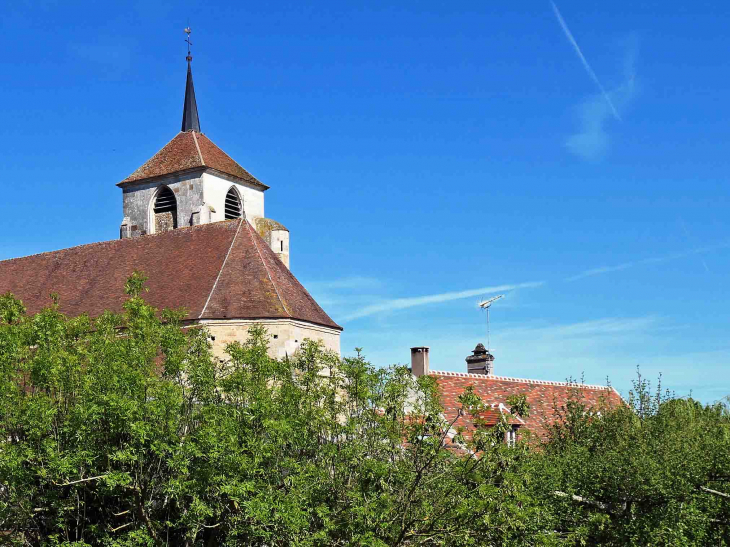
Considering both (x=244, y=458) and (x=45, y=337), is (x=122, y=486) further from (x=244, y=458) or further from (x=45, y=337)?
(x=45, y=337)

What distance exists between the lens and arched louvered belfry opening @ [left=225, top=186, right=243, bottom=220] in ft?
124

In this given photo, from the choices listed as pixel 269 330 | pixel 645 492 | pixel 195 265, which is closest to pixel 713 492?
pixel 645 492

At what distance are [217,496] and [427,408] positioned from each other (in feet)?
10.4

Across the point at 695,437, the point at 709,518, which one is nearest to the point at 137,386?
the point at 709,518

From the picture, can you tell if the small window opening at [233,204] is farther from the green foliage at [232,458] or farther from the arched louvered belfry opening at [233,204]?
the green foliage at [232,458]

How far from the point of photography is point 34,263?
106ft

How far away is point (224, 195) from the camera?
37.6 metres

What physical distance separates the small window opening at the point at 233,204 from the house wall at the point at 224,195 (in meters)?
0.22

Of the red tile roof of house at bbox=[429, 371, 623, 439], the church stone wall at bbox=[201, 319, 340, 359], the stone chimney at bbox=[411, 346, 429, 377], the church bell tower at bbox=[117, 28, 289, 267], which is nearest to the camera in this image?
the red tile roof of house at bbox=[429, 371, 623, 439]

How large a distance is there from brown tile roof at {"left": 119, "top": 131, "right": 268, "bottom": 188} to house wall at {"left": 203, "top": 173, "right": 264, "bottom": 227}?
1.05 feet

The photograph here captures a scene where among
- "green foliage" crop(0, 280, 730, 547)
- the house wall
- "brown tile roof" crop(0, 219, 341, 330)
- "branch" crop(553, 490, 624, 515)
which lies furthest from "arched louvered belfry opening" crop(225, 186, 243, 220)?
"branch" crop(553, 490, 624, 515)

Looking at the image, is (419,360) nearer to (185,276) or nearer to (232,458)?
(185,276)

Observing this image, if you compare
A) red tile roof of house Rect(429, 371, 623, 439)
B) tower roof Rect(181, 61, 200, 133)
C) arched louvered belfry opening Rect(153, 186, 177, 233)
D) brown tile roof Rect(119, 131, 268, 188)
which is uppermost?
tower roof Rect(181, 61, 200, 133)

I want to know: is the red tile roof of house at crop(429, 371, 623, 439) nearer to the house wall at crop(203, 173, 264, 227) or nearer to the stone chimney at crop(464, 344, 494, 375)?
the stone chimney at crop(464, 344, 494, 375)
